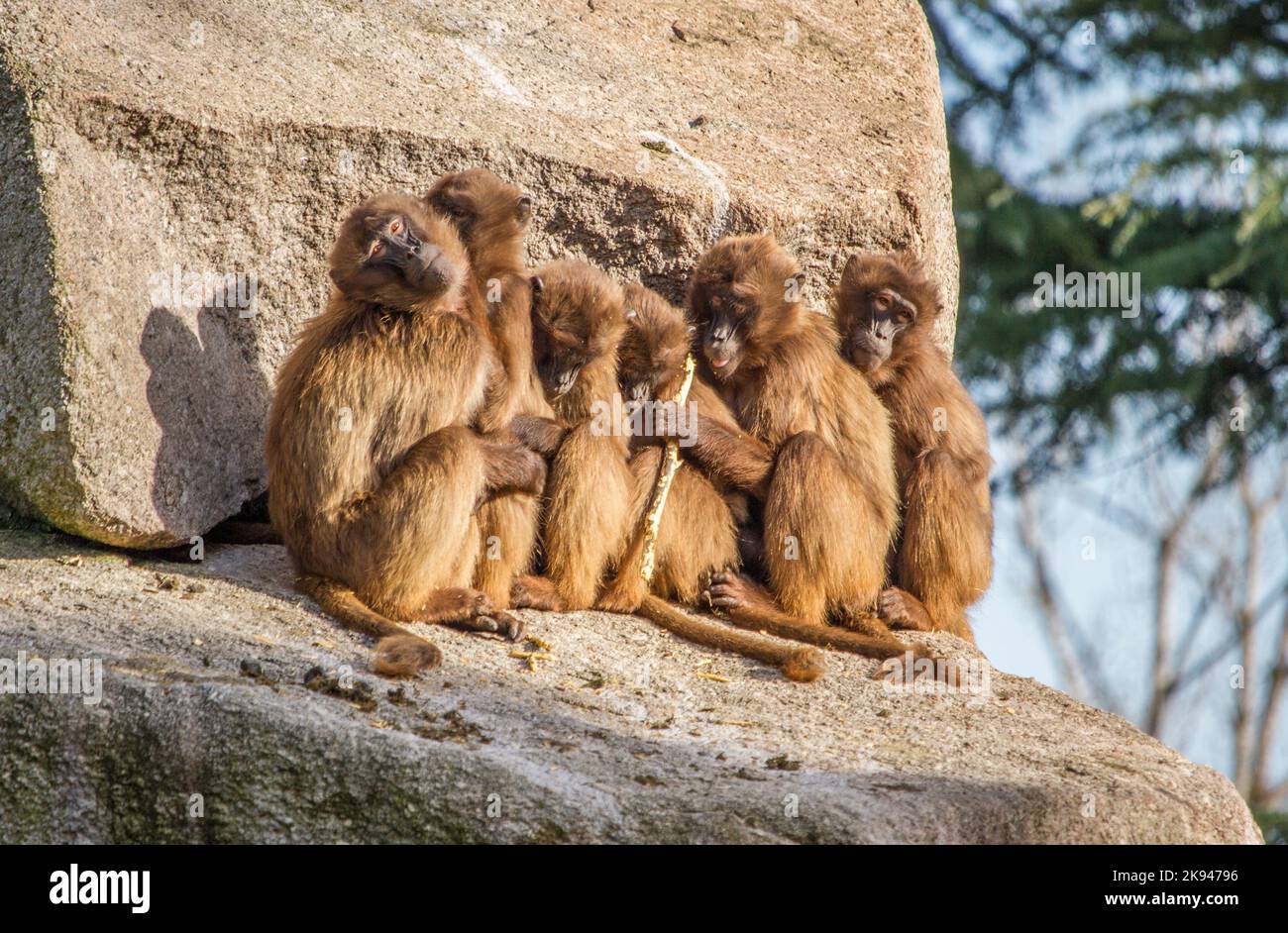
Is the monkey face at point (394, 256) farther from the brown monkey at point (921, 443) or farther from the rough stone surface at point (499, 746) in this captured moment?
the brown monkey at point (921, 443)

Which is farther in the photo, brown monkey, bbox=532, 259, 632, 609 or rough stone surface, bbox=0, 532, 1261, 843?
brown monkey, bbox=532, 259, 632, 609

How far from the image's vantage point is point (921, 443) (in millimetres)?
9039

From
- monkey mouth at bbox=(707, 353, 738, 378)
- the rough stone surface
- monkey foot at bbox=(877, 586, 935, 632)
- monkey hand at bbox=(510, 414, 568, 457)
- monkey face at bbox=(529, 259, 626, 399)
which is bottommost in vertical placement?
the rough stone surface

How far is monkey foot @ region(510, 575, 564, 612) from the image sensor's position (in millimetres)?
7848

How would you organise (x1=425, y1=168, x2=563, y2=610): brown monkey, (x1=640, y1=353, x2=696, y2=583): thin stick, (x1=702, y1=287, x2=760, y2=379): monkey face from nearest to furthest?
(x1=425, y1=168, x2=563, y2=610): brown monkey, (x1=640, y1=353, x2=696, y2=583): thin stick, (x1=702, y1=287, x2=760, y2=379): monkey face

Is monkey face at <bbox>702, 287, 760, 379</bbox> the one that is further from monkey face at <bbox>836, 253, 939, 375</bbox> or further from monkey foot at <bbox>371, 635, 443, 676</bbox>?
monkey foot at <bbox>371, 635, 443, 676</bbox>

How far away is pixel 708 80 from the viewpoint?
1052cm

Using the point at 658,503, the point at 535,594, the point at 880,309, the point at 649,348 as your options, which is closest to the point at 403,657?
the point at 535,594

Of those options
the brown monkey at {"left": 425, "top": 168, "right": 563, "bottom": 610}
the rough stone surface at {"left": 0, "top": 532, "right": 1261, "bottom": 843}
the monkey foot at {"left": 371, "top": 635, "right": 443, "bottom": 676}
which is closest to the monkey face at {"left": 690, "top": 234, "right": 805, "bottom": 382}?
the brown monkey at {"left": 425, "top": 168, "right": 563, "bottom": 610}

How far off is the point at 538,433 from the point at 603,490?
1.40 feet

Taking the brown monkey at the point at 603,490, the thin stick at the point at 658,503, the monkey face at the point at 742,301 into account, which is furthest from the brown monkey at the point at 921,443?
the thin stick at the point at 658,503

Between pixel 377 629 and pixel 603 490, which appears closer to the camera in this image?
pixel 377 629

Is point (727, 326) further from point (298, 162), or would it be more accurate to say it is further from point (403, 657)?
point (403, 657)

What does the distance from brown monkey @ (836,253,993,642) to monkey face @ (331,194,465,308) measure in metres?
2.56
